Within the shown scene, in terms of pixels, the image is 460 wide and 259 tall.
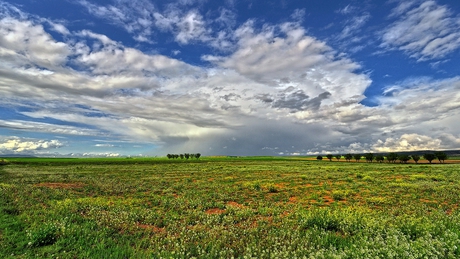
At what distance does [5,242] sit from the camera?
8648mm

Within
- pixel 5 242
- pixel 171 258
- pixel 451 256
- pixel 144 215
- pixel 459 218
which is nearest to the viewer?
pixel 451 256

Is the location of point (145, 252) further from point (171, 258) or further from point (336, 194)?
point (336, 194)

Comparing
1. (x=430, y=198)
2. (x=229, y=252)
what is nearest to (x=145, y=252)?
(x=229, y=252)

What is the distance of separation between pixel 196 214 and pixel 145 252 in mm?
5572

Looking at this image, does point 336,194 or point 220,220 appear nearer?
point 220,220

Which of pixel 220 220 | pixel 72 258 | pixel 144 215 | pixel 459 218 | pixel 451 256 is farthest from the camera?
pixel 144 215

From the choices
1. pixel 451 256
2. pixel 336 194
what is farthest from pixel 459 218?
pixel 336 194

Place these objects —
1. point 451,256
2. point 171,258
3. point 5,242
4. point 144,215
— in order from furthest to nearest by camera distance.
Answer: point 144,215
point 5,242
point 171,258
point 451,256

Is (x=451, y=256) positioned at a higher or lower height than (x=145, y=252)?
higher

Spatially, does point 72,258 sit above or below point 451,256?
below

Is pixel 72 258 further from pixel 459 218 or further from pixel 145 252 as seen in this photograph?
pixel 459 218

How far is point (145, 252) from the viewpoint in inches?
313

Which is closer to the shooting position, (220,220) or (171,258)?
(171,258)

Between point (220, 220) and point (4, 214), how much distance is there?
38.8ft
